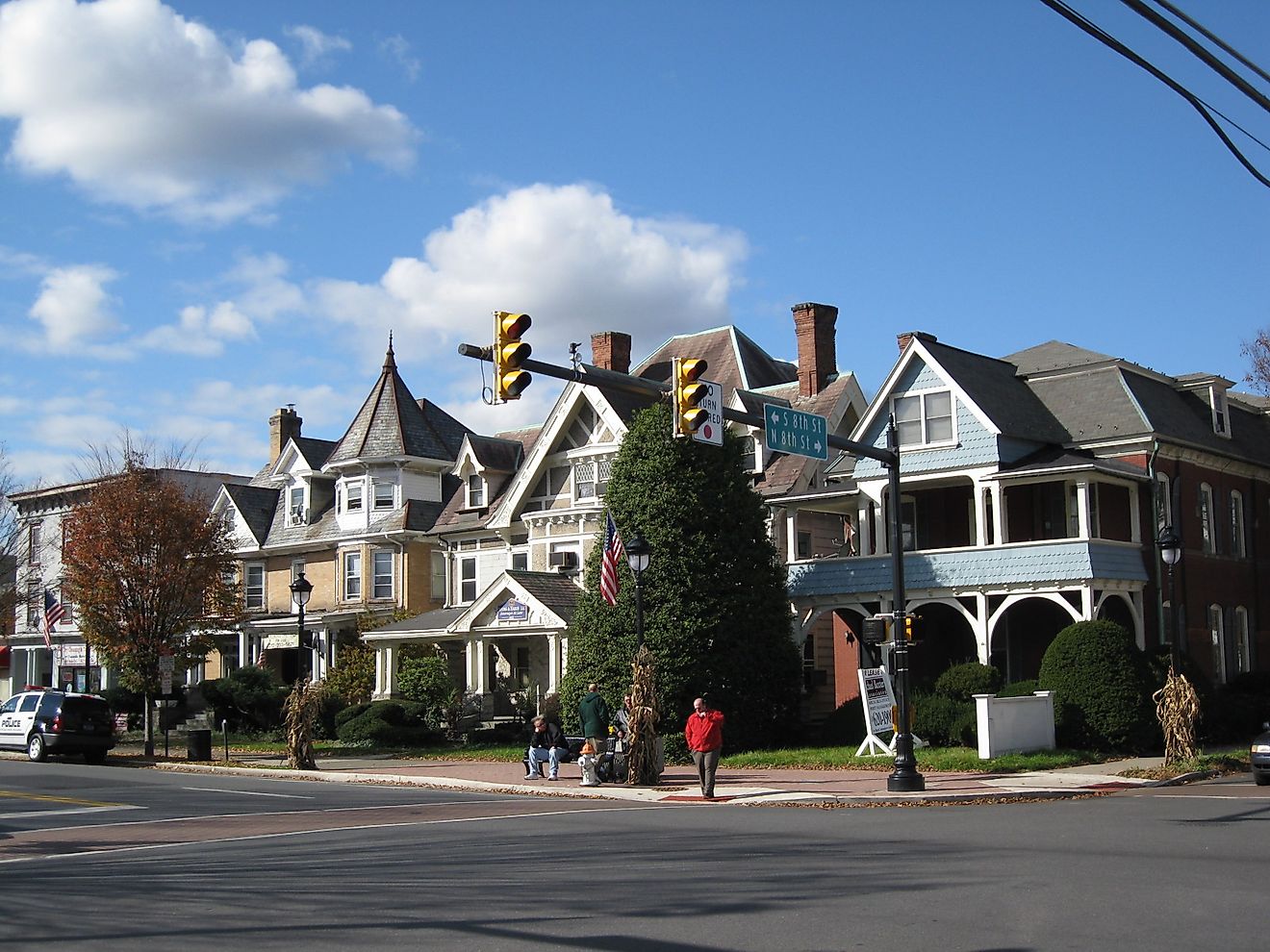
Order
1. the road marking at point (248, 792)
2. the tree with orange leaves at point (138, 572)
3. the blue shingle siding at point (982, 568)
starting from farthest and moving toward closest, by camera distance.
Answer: the tree with orange leaves at point (138, 572)
the blue shingle siding at point (982, 568)
the road marking at point (248, 792)

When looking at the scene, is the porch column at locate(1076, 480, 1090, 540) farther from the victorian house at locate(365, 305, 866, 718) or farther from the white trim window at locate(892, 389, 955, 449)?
the victorian house at locate(365, 305, 866, 718)

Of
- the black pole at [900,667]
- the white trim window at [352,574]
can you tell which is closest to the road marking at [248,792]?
the black pole at [900,667]

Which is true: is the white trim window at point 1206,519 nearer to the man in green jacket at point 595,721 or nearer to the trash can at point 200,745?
the man in green jacket at point 595,721

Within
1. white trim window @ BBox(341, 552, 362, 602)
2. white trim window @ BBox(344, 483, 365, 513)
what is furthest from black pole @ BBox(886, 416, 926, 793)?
white trim window @ BBox(344, 483, 365, 513)

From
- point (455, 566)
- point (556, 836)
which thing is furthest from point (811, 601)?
point (556, 836)

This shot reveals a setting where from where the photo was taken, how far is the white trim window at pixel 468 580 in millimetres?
49125

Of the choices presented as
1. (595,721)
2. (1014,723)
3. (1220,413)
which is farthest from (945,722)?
(1220,413)

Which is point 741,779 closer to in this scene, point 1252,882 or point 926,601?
point 926,601

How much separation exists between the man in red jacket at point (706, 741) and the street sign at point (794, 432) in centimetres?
481

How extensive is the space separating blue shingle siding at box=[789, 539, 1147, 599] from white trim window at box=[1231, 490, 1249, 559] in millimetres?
6070

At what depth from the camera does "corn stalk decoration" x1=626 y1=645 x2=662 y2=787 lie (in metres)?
25.9

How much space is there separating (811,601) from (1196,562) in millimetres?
10014

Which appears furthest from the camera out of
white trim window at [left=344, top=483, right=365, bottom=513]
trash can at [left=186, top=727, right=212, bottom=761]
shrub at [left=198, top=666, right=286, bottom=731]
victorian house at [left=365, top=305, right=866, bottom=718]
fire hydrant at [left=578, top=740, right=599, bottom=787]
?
white trim window at [left=344, top=483, right=365, bottom=513]

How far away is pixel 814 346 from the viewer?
43875 millimetres
